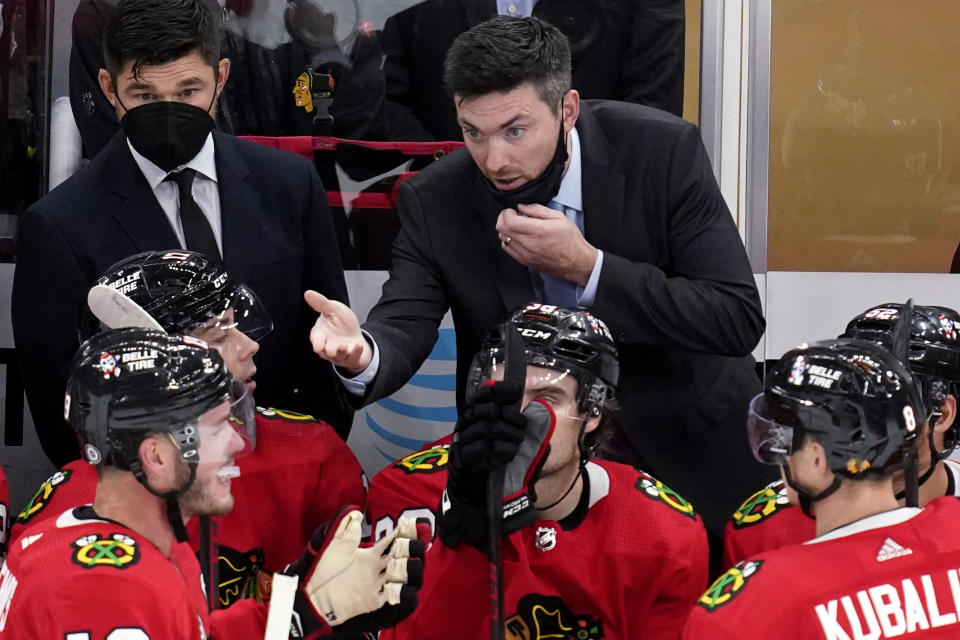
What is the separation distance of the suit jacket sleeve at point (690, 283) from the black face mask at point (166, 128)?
42.1 inches

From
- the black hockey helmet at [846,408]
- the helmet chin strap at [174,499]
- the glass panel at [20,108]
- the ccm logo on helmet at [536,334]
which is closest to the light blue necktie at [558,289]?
the ccm logo on helmet at [536,334]

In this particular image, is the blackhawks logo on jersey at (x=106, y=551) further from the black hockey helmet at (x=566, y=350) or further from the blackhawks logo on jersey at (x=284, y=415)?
the blackhawks logo on jersey at (x=284, y=415)

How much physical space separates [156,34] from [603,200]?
3.83 ft

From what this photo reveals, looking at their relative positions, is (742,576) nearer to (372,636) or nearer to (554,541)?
(554,541)

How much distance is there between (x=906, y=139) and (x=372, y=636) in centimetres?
241

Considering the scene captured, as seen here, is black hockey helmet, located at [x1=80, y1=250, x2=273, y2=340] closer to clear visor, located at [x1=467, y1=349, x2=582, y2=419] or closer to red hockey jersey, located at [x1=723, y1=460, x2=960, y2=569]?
clear visor, located at [x1=467, y1=349, x2=582, y2=419]

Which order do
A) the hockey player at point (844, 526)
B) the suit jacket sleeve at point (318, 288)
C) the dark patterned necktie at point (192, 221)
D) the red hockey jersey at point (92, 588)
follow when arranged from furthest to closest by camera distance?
the suit jacket sleeve at point (318, 288), the dark patterned necktie at point (192, 221), the hockey player at point (844, 526), the red hockey jersey at point (92, 588)

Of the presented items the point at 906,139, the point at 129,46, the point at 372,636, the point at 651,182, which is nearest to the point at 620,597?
the point at 372,636

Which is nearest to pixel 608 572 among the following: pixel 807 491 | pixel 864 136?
pixel 807 491

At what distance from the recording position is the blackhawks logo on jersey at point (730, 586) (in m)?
2.39

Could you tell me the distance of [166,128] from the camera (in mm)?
3467

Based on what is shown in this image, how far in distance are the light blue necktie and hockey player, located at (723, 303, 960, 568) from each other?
0.65 m

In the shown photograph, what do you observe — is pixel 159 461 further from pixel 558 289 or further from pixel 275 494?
pixel 558 289

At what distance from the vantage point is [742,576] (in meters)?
2.42
